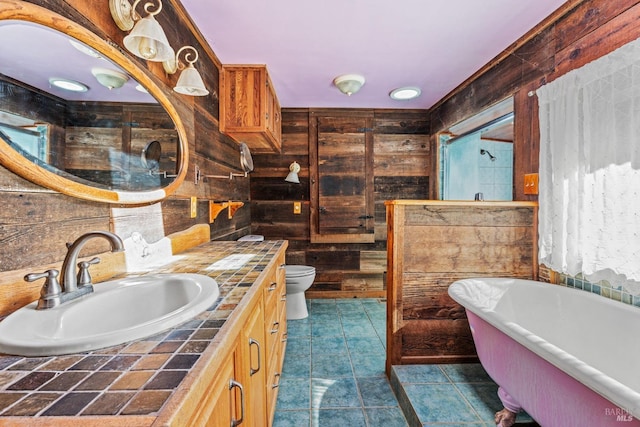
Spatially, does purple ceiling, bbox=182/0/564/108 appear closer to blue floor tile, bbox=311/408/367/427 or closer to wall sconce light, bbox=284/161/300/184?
wall sconce light, bbox=284/161/300/184

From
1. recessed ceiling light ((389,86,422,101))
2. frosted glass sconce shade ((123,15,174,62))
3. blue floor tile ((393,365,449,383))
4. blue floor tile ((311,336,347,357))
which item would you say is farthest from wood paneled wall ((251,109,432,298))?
frosted glass sconce shade ((123,15,174,62))

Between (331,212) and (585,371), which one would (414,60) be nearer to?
(331,212)

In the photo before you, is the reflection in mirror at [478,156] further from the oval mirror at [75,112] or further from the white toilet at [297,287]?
the oval mirror at [75,112]

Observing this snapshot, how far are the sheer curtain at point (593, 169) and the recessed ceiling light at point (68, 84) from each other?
221 cm

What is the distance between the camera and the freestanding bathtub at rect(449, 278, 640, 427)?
32.3 inches

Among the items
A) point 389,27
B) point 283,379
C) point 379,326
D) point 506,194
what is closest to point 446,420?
point 283,379

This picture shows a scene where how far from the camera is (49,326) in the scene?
26.8 inches

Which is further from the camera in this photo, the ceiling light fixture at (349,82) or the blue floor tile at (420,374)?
the ceiling light fixture at (349,82)

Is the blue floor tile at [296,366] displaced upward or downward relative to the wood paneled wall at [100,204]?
downward

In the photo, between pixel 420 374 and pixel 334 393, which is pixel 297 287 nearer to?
pixel 334 393

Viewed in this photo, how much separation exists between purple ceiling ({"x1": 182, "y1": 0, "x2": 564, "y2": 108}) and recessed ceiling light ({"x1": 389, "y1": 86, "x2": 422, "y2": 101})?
0.10 metres

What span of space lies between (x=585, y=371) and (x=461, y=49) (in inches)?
83.5

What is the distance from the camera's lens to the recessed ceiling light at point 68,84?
901 millimetres

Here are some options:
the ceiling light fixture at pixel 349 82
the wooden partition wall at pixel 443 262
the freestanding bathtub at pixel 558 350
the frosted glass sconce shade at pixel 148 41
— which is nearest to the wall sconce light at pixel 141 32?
the frosted glass sconce shade at pixel 148 41
